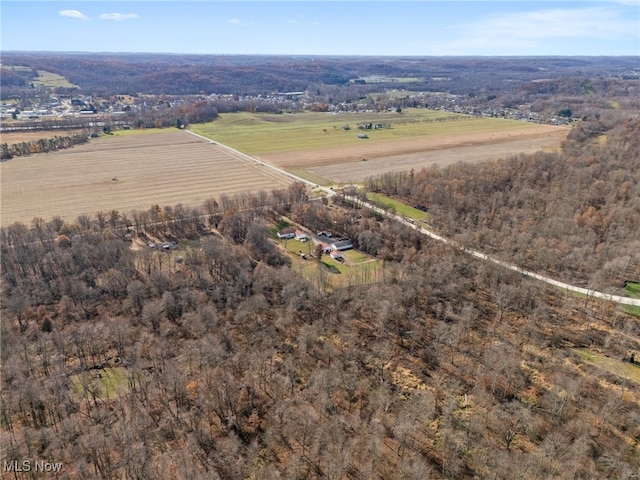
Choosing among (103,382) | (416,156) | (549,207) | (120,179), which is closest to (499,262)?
(549,207)

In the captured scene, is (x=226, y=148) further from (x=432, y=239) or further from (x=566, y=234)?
(x=566, y=234)

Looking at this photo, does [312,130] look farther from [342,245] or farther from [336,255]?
[336,255]

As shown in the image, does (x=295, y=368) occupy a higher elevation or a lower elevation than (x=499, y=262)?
lower

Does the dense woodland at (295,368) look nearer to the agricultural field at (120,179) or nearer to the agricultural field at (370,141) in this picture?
the agricultural field at (120,179)

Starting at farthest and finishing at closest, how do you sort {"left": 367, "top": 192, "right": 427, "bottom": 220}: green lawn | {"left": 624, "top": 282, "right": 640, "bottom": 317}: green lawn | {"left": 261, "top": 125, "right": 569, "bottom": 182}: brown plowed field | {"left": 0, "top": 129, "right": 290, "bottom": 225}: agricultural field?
{"left": 261, "top": 125, "right": 569, "bottom": 182}: brown plowed field, {"left": 0, "top": 129, "right": 290, "bottom": 225}: agricultural field, {"left": 367, "top": 192, "right": 427, "bottom": 220}: green lawn, {"left": 624, "top": 282, "right": 640, "bottom": 317}: green lawn

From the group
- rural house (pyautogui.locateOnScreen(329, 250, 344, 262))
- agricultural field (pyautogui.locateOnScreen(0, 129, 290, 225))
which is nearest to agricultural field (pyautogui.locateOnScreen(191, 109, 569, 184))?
agricultural field (pyautogui.locateOnScreen(0, 129, 290, 225))

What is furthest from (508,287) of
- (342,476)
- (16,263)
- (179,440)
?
(16,263)

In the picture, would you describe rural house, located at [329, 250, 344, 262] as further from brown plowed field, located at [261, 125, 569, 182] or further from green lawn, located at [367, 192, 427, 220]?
brown plowed field, located at [261, 125, 569, 182]
